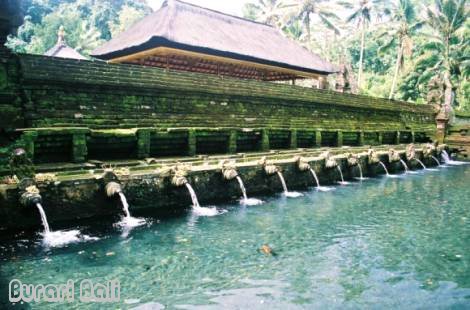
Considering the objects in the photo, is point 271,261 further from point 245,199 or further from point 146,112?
point 146,112

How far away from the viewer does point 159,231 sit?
6.88 m

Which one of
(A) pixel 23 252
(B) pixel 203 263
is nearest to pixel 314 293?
(B) pixel 203 263

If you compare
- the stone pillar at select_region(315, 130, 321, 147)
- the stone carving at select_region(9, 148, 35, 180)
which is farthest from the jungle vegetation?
the stone carving at select_region(9, 148, 35, 180)

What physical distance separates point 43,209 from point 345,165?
956 centimetres

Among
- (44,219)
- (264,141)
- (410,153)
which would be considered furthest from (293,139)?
(44,219)

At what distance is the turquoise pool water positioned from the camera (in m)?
4.55

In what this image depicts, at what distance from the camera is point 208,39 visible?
16.3m

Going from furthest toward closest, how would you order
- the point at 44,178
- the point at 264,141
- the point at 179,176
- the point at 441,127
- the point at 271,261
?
the point at 441,127, the point at 264,141, the point at 179,176, the point at 44,178, the point at 271,261

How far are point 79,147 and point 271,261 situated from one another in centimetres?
530

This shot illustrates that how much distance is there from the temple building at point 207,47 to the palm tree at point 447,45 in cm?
1288

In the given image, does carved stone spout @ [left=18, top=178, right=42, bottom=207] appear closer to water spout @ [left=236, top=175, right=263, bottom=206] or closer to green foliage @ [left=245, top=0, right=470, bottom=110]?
water spout @ [left=236, top=175, right=263, bottom=206]

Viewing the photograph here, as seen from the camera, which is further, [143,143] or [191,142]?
[191,142]

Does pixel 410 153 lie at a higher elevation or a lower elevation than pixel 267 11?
lower

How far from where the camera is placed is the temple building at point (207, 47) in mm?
15219
